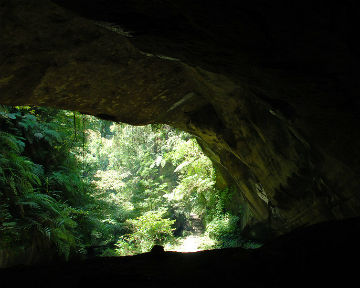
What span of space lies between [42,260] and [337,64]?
7.57 meters

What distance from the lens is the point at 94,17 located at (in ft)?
7.30

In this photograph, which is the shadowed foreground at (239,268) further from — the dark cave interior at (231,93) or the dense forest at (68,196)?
the dense forest at (68,196)

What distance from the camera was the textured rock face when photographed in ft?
6.28

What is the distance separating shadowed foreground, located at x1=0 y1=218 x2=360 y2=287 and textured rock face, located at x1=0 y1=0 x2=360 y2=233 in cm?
144

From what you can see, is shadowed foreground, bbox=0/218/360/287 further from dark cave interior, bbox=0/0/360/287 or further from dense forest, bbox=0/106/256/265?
dense forest, bbox=0/106/256/265

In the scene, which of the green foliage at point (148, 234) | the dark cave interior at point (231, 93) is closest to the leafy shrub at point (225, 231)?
the green foliage at point (148, 234)

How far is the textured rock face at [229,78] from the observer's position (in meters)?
1.92

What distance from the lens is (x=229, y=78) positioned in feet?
11.3

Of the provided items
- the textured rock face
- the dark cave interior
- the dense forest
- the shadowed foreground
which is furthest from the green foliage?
the shadowed foreground

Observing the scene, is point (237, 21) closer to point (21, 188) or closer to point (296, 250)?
point (296, 250)

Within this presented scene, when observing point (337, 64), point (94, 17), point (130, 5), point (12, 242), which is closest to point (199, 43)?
point (130, 5)

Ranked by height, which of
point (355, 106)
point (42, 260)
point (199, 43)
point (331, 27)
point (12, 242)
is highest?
point (199, 43)

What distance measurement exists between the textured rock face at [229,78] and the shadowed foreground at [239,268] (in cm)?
144

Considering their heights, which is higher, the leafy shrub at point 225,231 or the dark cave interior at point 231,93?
the dark cave interior at point 231,93
